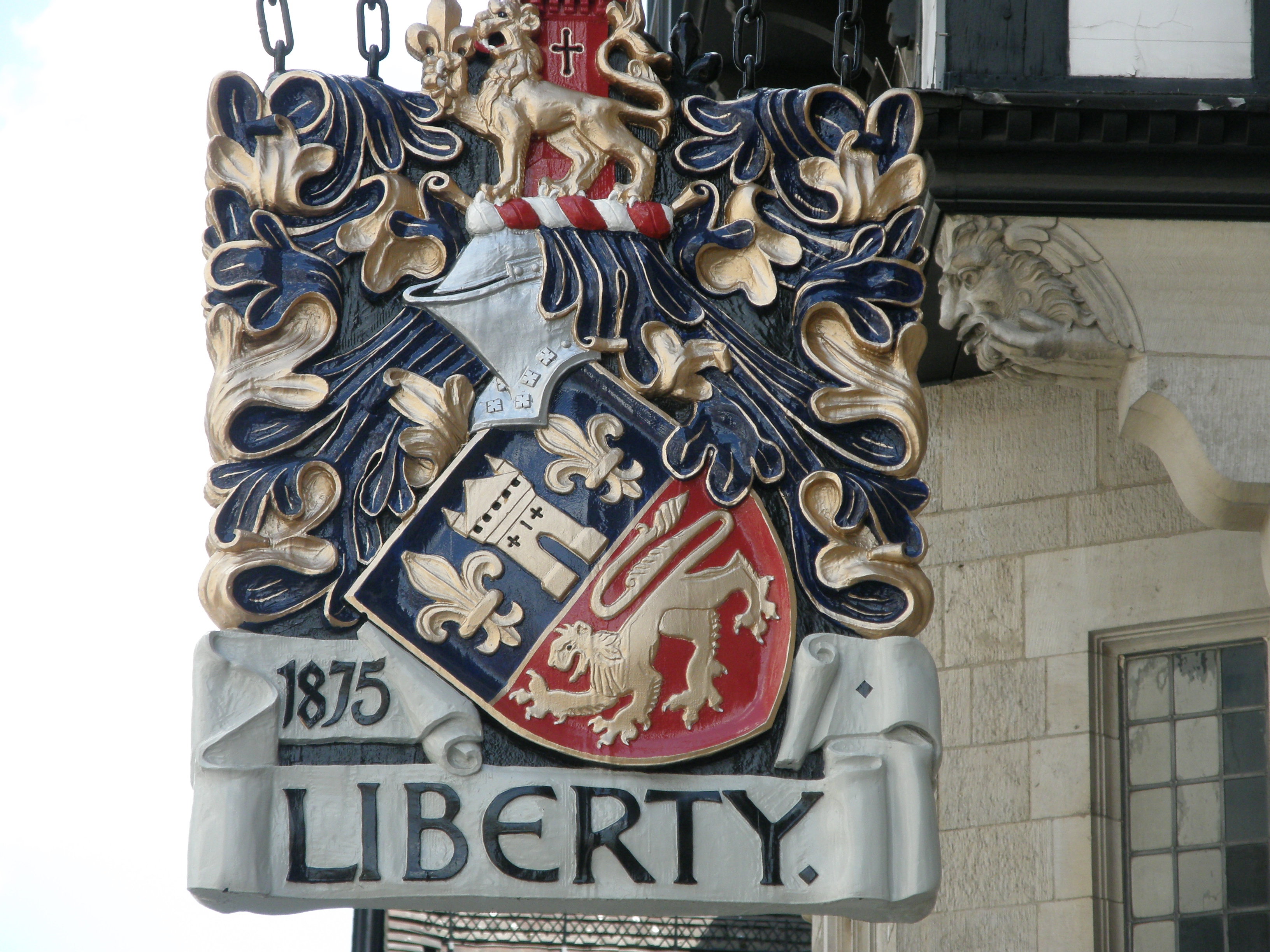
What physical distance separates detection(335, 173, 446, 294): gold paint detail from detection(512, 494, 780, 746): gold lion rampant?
44.7 inches

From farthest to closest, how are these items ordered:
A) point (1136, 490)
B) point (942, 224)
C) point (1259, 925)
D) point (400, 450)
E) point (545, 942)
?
point (545, 942), point (1136, 490), point (1259, 925), point (942, 224), point (400, 450)

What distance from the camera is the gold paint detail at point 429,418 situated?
6.44 metres

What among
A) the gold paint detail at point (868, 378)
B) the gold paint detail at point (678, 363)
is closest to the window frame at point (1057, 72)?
the gold paint detail at point (868, 378)

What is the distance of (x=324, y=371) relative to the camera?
6539 mm

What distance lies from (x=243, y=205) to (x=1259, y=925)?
462 centimetres

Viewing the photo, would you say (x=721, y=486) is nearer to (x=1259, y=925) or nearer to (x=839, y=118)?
(x=839, y=118)

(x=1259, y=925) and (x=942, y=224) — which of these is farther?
(x=1259, y=925)

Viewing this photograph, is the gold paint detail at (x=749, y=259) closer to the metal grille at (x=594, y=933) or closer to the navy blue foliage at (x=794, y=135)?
the navy blue foliage at (x=794, y=135)

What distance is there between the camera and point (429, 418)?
6473 mm

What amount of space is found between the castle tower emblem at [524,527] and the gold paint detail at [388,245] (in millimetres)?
749

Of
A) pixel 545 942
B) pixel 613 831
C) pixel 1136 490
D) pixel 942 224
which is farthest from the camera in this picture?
pixel 545 942

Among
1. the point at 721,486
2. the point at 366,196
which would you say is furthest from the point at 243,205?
the point at 721,486

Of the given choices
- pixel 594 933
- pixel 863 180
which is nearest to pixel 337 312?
pixel 863 180

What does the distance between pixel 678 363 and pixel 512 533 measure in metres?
0.77
